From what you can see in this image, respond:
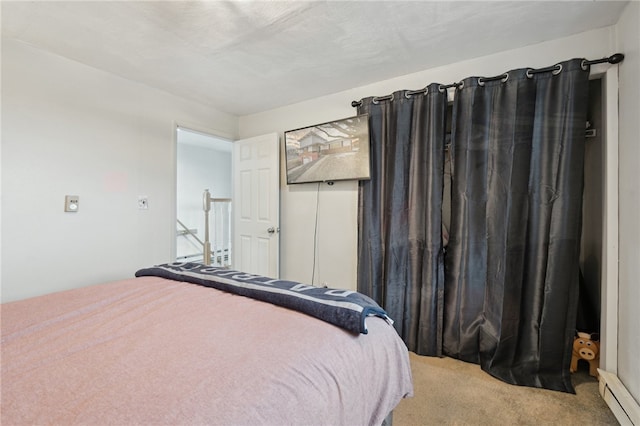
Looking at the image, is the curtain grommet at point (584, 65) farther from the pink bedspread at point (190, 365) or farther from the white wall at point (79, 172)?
the white wall at point (79, 172)

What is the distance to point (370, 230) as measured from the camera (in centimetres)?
246

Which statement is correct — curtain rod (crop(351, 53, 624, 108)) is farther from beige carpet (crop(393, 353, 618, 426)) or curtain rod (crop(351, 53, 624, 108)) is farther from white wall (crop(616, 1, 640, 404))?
beige carpet (crop(393, 353, 618, 426))

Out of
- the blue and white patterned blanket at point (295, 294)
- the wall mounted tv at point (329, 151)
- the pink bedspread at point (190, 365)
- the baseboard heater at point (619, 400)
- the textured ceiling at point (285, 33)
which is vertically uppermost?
the textured ceiling at point (285, 33)

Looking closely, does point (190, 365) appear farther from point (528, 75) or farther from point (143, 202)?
point (528, 75)

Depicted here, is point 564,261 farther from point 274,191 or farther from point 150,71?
point 150,71

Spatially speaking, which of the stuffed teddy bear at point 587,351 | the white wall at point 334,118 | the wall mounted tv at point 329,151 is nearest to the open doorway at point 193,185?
the white wall at point 334,118

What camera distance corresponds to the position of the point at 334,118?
281cm

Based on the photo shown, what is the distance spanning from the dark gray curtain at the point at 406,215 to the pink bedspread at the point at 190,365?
42.2 inches

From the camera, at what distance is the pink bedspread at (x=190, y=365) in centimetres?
66

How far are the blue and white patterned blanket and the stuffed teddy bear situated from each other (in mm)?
1592

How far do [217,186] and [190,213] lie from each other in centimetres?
83

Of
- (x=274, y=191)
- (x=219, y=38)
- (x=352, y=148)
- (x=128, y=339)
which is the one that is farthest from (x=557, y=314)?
(x=219, y=38)

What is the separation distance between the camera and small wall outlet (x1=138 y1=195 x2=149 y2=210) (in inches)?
101

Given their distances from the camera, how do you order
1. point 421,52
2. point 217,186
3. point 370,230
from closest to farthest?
1. point 421,52
2. point 370,230
3. point 217,186
